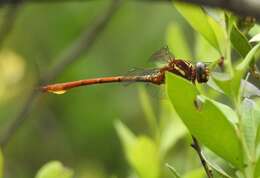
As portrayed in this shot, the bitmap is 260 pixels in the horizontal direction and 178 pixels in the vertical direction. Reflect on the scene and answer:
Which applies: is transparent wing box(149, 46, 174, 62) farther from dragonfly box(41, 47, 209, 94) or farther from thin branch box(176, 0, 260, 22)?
thin branch box(176, 0, 260, 22)

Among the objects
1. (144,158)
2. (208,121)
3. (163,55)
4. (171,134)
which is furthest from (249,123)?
(171,134)

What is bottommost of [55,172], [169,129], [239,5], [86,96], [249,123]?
[86,96]

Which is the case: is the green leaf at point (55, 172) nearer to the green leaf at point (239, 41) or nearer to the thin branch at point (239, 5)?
the green leaf at point (239, 41)

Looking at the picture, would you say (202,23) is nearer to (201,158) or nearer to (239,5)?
(201,158)

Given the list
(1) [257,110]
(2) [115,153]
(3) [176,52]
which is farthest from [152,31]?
(1) [257,110]

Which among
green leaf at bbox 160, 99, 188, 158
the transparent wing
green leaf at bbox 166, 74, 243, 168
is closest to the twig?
green leaf at bbox 166, 74, 243, 168

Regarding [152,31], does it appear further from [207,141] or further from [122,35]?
[207,141]
